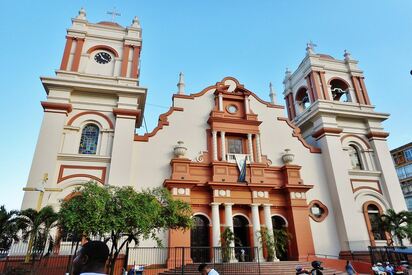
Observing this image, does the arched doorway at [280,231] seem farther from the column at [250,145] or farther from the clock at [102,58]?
the clock at [102,58]

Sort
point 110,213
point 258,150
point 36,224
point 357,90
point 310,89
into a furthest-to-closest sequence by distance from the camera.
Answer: point 357,90 → point 310,89 → point 258,150 → point 36,224 → point 110,213

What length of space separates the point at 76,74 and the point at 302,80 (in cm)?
1837

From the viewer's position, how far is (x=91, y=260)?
2537 millimetres

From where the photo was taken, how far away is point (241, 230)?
58.5 ft

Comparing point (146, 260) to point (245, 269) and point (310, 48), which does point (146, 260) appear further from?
point (310, 48)

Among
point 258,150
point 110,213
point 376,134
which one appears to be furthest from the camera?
point 376,134

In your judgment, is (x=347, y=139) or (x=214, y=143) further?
(x=347, y=139)

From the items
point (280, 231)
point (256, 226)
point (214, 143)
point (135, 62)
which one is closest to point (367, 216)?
point (280, 231)

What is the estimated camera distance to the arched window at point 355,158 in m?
21.9

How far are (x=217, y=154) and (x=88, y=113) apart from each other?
854cm

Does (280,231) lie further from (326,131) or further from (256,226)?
(326,131)

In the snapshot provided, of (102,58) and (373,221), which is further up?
(102,58)

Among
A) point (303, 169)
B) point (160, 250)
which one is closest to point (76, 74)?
point (160, 250)

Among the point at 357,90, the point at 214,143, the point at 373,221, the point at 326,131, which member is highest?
the point at 357,90
